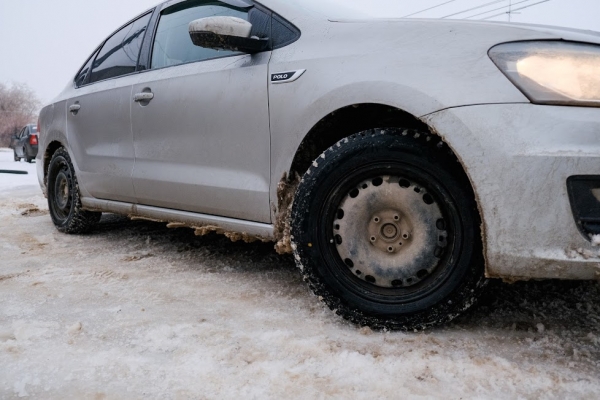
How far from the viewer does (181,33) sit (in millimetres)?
3033

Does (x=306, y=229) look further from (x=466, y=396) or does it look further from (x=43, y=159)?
(x=43, y=159)

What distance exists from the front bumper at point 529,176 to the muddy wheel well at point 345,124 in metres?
0.33

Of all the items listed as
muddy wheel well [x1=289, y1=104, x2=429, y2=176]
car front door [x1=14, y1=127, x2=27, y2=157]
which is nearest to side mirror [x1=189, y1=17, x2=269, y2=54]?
muddy wheel well [x1=289, y1=104, x2=429, y2=176]

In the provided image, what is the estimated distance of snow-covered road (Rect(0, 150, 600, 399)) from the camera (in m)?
1.54

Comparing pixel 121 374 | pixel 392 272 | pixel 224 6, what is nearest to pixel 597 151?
pixel 392 272

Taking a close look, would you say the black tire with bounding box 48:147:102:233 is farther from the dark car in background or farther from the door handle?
the dark car in background

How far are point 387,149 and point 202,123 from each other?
1.10m

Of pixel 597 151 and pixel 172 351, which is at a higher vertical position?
pixel 597 151

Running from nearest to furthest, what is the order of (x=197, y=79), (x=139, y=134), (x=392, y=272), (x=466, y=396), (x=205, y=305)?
(x=466, y=396)
(x=392, y=272)
(x=205, y=305)
(x=197, y=79)
(x=139, y=134)

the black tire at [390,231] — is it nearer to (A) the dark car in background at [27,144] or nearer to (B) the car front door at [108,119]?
(B) the car front door at [108,119]

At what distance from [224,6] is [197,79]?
47 centimetres

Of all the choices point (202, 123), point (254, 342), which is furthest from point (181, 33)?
point (254, 342)

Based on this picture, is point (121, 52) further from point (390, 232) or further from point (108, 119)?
point (390, 232)

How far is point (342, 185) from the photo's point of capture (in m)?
2.03
